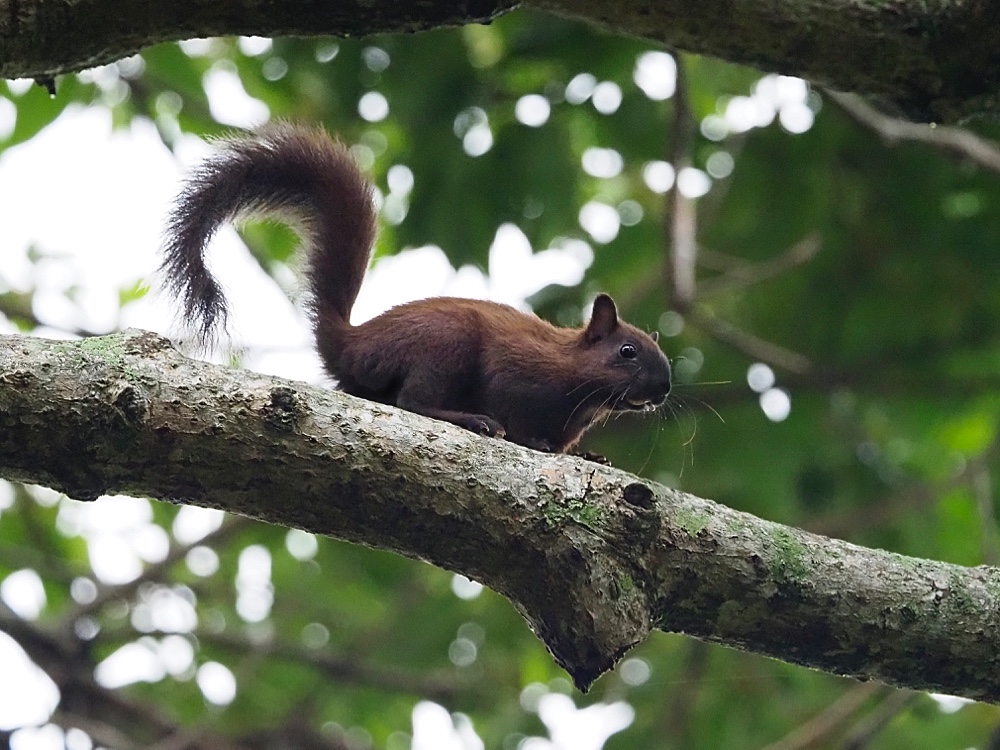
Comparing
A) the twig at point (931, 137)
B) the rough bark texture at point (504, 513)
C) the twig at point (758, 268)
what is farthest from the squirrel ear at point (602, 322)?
the rough bark texture at point (504, 513)

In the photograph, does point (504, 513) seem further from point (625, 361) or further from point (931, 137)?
point (931, 137)

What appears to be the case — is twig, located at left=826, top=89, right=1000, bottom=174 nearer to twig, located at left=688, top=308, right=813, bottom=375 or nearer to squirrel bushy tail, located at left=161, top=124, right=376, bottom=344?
twig, located at left=688, top=308, right=813, bottom=375

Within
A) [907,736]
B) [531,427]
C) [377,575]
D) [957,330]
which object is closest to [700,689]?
[907,736]

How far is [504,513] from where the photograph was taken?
285 cm

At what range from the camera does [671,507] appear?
301 cm

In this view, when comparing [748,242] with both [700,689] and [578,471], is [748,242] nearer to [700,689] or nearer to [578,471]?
[700,689]

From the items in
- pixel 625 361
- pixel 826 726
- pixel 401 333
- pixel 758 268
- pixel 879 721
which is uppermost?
pixel 401 333

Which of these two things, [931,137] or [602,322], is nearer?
[602,322]

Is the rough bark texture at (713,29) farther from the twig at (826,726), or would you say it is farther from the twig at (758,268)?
the twig at (826,726)

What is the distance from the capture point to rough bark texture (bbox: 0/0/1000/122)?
2969 mm

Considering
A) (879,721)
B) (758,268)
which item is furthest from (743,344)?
(879,721)

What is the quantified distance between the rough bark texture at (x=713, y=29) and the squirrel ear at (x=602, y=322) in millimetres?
1426

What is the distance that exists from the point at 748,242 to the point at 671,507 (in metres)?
3.42

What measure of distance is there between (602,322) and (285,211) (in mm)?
1156
